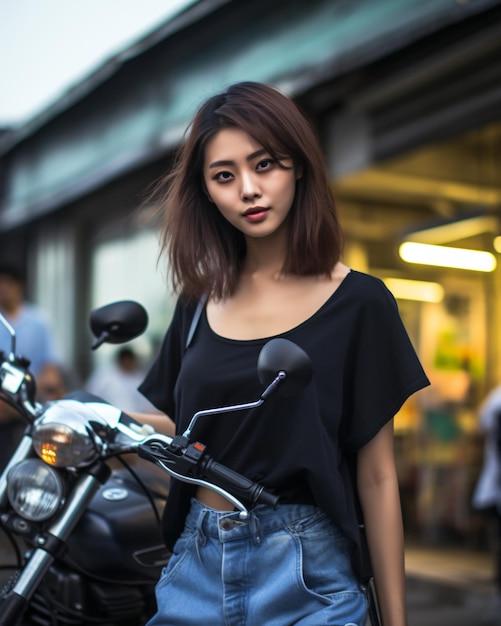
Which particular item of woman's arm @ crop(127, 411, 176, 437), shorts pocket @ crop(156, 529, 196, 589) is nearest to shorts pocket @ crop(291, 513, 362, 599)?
shorts pocket @ crop(156, 529, 196, 589)

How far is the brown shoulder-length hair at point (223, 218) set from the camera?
2076mm

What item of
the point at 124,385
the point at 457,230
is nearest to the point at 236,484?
the point at 457,230

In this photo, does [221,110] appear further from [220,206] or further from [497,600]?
[497,600]

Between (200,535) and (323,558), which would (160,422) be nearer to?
(200,535)

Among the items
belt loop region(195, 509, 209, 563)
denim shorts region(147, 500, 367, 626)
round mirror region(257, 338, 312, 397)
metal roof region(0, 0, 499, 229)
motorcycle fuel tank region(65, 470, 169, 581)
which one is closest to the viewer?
round mirror region(257, 338, 312, 397)

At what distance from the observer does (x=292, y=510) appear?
6.40 ft

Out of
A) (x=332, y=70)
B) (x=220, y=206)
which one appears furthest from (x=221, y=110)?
(x=332, y=70)

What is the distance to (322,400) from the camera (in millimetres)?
1978

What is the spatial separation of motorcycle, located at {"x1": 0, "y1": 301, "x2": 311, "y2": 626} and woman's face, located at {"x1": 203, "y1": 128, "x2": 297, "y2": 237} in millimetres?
378

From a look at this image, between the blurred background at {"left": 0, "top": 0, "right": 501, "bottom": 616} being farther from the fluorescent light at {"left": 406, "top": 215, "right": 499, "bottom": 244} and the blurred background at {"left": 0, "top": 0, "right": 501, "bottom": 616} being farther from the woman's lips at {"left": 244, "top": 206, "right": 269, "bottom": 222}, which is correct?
the woman's lips at {"left": 244, "top": 206, "right": 269, "bottom": 222}

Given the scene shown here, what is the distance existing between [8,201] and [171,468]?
11825mm

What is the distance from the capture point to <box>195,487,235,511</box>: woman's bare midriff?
204 centimetres

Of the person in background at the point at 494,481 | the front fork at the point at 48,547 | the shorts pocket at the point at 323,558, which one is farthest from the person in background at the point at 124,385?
the shorts pocket at the point at 323,558

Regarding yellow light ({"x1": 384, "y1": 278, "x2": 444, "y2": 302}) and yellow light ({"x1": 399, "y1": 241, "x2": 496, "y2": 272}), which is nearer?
Answer: yellow light ({"x1": 399, "y1": 241, "x2": 496, "y2": 272})
